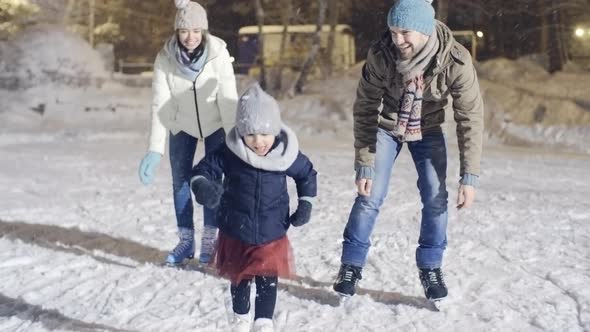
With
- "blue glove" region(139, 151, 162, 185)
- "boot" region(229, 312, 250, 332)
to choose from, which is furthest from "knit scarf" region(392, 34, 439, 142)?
"blue glove" region(139, 151, 162, 185)

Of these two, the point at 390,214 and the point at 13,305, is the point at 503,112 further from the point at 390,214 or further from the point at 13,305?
the point at 13,305

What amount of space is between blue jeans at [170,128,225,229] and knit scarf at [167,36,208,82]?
1.34 ft

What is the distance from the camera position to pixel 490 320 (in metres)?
4.31

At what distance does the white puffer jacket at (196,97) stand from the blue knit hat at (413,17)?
1368 millimetres

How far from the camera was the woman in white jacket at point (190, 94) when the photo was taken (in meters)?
4.93

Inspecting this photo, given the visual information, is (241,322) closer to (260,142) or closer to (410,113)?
(260,142)

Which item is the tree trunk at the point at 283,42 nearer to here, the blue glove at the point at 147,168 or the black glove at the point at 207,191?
the blue glove at the point at 147,168

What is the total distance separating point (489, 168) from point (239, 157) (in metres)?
7.66

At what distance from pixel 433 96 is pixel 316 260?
1809 mm

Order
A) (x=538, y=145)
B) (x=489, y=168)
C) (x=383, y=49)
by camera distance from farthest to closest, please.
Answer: (x=538, y=145)
(x=489, y=168)
(x=383, y=49)

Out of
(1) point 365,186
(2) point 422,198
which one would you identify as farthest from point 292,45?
(1) point 365,186

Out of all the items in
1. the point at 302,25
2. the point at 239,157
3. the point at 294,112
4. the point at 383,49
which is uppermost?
the point at 383,49

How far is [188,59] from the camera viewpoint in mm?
4922

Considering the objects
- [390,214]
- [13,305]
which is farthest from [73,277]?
[390,214]
